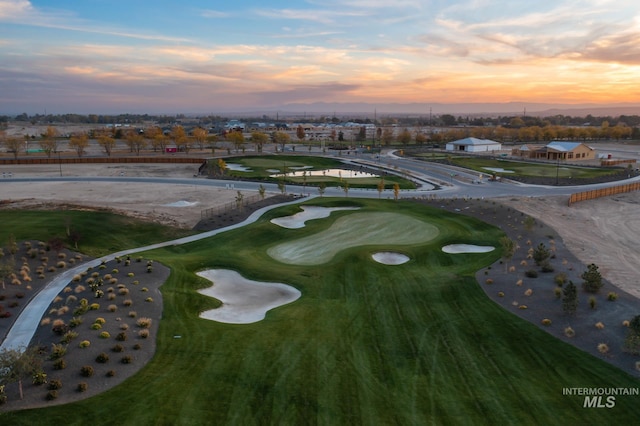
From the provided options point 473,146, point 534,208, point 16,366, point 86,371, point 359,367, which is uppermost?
point 473,146

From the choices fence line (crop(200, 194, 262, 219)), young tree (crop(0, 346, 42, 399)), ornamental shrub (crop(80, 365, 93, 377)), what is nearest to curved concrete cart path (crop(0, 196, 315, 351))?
young tree (crop(0, 346, 42, 399))

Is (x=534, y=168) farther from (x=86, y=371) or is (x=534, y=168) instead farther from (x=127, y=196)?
(x=86, y=371)

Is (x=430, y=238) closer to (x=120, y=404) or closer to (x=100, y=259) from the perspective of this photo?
(x=100, y=259)

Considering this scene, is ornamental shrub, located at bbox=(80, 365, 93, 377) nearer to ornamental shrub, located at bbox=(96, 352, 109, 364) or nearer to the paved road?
ornamental shrub, located at bbox=(96, 352, 109, 364)

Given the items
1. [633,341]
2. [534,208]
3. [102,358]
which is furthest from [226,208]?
[633,341]

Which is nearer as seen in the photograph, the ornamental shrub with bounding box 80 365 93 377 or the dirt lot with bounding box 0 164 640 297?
the ornamental shrub with bounding box 80 365 93 377
